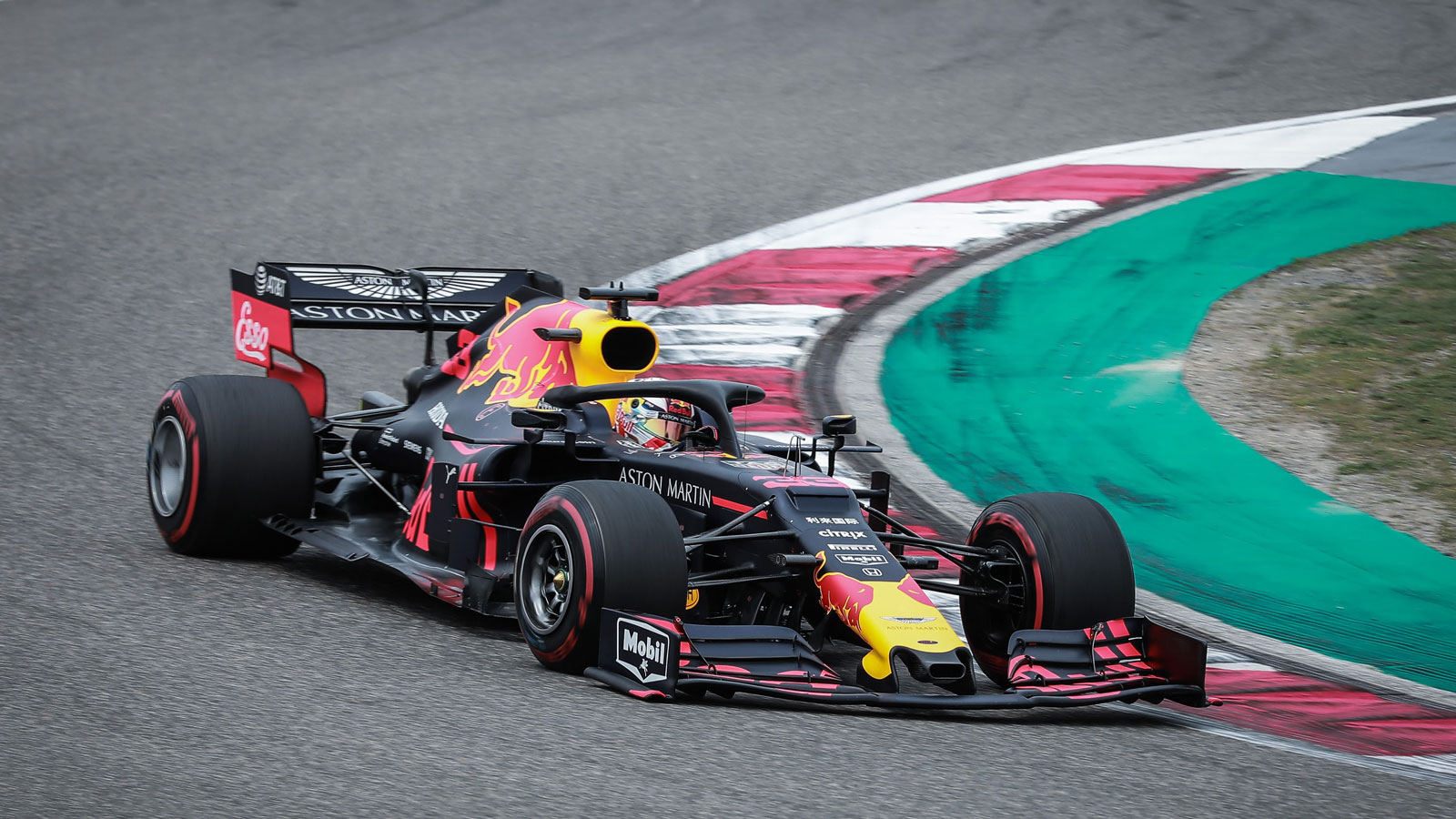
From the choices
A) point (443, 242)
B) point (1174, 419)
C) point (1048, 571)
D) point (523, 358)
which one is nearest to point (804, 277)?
point (443, 242)

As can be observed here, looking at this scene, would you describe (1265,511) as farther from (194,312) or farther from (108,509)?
(194,312)

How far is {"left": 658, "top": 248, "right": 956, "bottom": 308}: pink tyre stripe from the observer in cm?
1252

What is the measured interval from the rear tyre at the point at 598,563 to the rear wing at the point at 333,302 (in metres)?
2.72

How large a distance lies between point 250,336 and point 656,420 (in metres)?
2.78

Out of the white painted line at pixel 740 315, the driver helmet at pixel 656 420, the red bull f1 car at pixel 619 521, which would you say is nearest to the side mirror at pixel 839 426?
the red bull f1 car at pixel 619 521

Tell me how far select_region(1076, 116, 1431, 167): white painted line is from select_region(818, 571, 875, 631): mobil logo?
11.2 m

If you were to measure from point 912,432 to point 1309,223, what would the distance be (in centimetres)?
604

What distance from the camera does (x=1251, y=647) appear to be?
713 centimetres

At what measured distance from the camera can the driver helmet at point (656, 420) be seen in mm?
7016

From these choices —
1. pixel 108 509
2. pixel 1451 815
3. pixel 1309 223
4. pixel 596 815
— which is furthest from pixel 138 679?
pixel 1309 223

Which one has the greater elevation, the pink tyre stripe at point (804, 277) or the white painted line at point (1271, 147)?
the white painted line at point (1271, 147)

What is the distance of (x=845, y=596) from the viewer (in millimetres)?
5723

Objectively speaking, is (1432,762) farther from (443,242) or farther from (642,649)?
(443,242)

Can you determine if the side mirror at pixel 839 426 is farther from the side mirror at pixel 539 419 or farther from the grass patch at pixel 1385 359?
the grass patch at pixel 1385 359
